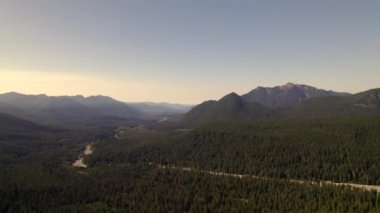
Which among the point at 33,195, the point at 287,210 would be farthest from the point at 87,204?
the point at 287,210

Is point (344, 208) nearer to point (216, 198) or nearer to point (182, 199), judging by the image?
point (216, 198)

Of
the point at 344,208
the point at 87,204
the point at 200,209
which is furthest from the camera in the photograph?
the point at 87,204

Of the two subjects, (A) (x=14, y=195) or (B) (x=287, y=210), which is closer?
(B) (x=287, y=210)

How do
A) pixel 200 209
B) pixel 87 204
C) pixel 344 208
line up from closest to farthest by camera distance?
pixel 344 208 < pixel 200 209 < pixel 87 204

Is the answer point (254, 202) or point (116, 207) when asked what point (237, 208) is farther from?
point (116, 207)

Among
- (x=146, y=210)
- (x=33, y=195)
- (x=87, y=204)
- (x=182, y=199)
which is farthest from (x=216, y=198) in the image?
(x=33, y=195)

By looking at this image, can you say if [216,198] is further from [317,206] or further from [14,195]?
[14,195]

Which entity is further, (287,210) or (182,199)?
(182,199)

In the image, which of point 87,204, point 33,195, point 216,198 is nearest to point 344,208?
point 216,198
